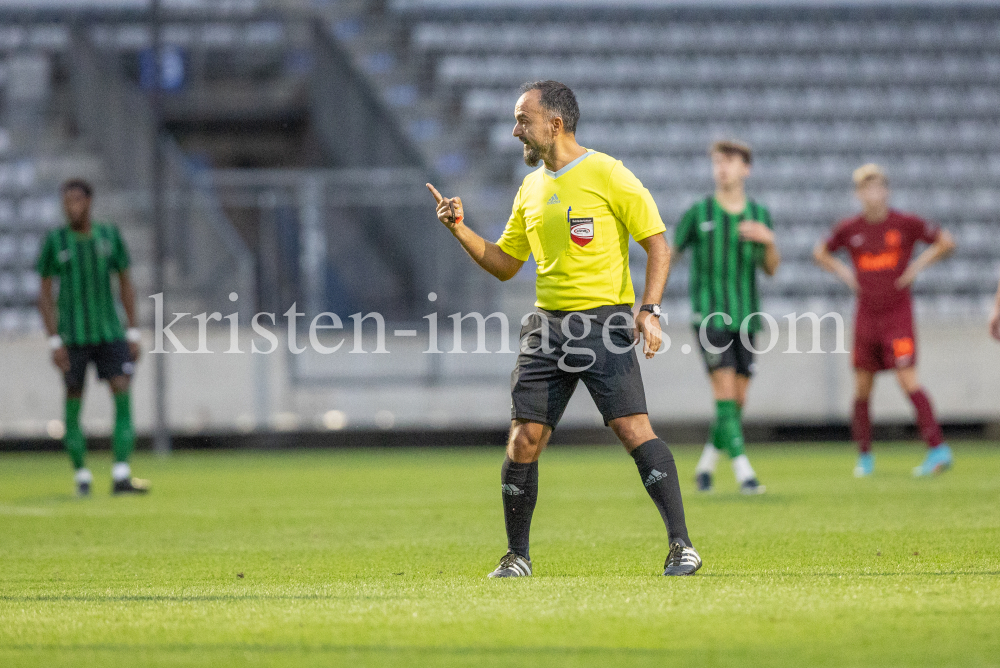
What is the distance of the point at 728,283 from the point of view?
8.20 m

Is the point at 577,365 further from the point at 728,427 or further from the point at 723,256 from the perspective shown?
the point at 723,256

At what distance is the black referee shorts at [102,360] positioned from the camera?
8773 millimetres

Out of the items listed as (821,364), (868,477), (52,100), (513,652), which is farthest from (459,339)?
(513,652)

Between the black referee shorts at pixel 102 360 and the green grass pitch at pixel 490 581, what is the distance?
817mm

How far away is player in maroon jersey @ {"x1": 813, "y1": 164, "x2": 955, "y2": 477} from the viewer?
365 inches

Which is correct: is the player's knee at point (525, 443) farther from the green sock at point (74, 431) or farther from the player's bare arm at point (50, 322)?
the green sock at point (74, 431)

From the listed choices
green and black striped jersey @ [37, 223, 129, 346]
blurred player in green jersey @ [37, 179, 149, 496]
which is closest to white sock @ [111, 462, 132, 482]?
blurred player in green jersey @ [37, 179, 149, 496]

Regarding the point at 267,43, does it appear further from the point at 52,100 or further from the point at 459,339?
the point at 459,339

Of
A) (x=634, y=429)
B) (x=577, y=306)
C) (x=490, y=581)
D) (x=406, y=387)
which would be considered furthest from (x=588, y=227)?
(x=406, y=387)

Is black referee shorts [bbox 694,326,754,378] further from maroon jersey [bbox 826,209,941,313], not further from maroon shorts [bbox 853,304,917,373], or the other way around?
maroon jersey [bbox 826,209,941,313]

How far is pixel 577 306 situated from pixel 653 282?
0.29m

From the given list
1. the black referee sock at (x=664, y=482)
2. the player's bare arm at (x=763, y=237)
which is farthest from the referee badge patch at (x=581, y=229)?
the player's bare arm at (x=763, y=237)

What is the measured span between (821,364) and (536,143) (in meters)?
10.4

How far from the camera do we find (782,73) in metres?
18.8
